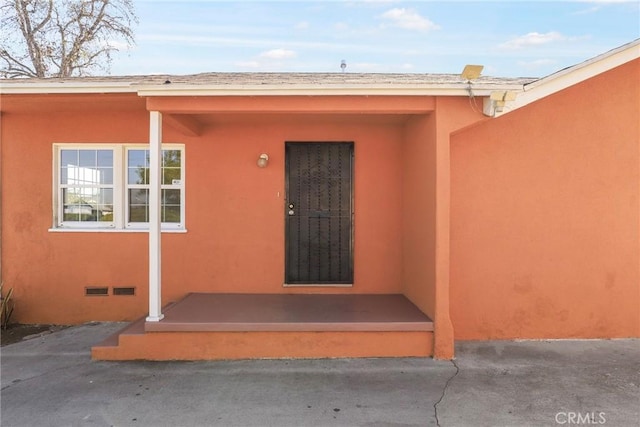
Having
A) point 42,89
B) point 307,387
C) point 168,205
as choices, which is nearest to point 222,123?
point 168,205

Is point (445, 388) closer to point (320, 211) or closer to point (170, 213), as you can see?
point (320, 211)

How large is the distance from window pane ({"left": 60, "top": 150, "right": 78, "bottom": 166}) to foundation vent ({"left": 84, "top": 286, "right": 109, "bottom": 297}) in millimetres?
1859

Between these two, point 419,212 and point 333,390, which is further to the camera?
point 419,212

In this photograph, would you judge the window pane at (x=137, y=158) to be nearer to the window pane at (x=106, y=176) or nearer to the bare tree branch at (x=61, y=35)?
the window pane at (x=106, y=176)

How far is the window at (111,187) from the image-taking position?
596cm

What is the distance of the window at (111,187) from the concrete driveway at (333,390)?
1.93 metres

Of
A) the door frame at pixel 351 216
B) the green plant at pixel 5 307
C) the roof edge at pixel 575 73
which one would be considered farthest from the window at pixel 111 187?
the roof edge at pixel 575 73

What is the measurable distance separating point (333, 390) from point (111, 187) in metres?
4.41

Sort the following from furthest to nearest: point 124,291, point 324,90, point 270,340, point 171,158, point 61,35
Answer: point 61,35 → point 171,158 → point 124,291 → point 270,340 → point 324,90

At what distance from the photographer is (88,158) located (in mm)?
6020

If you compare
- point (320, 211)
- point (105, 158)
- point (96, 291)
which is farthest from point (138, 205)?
point (320, 211)

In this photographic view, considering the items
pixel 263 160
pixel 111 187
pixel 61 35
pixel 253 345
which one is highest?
pixel 61 35

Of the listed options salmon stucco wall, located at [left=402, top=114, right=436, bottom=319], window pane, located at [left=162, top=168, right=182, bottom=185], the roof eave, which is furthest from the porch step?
the roof eave

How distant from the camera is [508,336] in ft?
17.2
